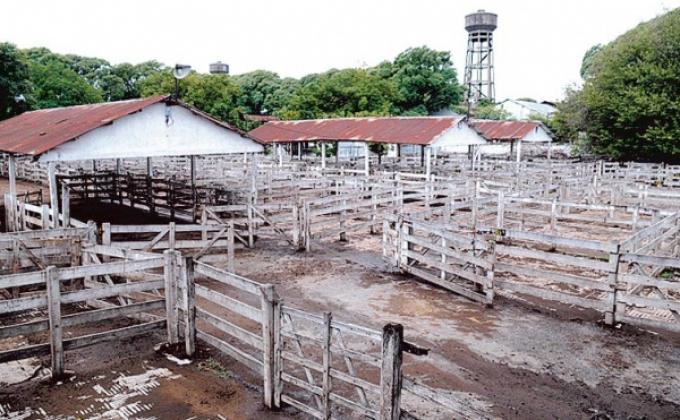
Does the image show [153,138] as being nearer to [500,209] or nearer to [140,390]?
[140,390]

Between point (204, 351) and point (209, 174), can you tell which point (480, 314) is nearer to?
point (204, 351)

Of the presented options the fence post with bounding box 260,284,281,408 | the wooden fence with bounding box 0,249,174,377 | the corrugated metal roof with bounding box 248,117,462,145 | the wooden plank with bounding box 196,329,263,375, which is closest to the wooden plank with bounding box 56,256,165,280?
the wooden fence with bounding box 0,249,174,377

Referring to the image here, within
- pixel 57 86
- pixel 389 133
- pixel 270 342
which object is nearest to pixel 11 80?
pixel 57 86

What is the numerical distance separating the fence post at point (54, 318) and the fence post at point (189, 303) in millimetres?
1542

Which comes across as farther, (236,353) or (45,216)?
(45,216)

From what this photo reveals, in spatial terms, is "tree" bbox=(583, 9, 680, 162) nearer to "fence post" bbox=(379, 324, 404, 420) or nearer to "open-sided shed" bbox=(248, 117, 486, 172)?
"open-sided shed" bbox=(248, 117, 486, 172)

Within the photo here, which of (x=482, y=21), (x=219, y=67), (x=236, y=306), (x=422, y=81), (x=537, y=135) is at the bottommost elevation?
(x=236, y=306)

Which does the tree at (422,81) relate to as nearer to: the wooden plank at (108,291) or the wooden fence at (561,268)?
the wooden fence at (561,268)

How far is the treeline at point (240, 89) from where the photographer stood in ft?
129

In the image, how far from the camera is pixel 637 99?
33.9 metres

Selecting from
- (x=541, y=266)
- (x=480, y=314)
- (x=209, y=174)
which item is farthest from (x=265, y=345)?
(x=209, y=174)

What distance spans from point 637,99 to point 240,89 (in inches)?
1418

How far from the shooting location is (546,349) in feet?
27.2

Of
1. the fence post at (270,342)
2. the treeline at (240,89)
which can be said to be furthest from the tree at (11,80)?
the fence post at (270,342)
